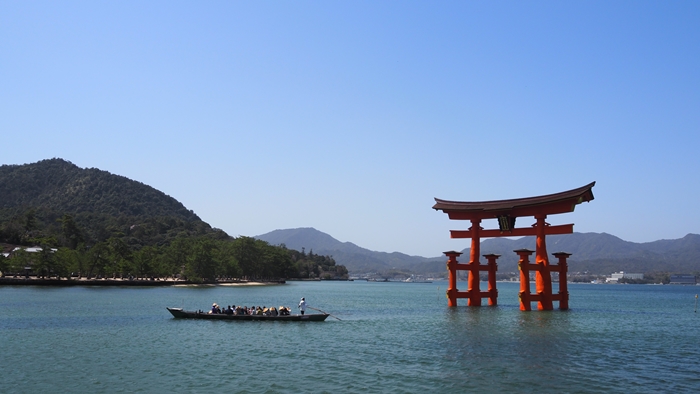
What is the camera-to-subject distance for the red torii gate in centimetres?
3984

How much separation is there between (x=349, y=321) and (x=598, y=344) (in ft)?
54.9

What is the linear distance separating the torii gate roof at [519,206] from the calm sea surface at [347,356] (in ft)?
26.9

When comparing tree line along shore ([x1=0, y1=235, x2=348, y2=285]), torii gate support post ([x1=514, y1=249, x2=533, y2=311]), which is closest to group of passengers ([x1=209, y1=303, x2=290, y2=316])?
torii gate support post ([x1=514, y1=249, x2=533, y2=311])

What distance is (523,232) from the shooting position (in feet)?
142

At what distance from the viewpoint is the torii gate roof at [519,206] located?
126 feet

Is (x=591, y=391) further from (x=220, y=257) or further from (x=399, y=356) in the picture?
(x=220, y=257)

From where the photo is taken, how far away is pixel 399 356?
23062 millimetres

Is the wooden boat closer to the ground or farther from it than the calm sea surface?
farther from it

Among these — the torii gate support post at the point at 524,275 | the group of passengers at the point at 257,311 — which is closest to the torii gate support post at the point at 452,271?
the torii gate support post at the point at 524,275

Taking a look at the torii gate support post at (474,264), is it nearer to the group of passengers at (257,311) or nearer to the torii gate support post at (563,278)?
the torii gate support post at (563,278)

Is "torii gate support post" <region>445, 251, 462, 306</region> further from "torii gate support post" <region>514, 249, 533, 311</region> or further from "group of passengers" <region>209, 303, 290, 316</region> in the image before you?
"group of passengers" <region>209, 303, 290, 316</region>

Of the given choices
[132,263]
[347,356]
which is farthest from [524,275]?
[132,263]

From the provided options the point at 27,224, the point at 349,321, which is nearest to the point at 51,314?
the point at 349,321

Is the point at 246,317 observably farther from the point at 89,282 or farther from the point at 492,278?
the point at 89,282
